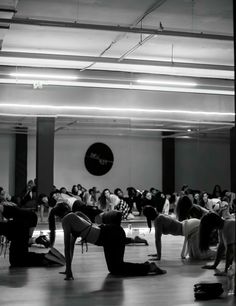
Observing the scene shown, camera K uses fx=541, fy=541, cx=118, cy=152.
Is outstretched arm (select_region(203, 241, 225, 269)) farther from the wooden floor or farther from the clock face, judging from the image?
the clock face

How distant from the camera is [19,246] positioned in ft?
A: 25.7

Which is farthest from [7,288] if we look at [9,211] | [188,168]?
[188,168]

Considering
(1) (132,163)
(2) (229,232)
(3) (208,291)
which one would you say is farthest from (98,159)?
(3) (208,291)

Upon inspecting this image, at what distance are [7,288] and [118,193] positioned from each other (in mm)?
9228

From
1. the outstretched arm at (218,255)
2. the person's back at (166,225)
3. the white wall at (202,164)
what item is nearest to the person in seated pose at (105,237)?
the outstretched arm at (218,255)

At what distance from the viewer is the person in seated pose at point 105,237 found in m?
6.49

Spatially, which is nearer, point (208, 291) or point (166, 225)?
point (208, 291)

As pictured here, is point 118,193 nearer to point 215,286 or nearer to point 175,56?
point 175,56

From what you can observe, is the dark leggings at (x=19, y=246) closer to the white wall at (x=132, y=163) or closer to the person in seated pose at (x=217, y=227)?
the person in seated pose at (x=217, y=227)

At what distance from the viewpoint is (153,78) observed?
1287 centimetres

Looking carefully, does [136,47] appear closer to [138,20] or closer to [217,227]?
[138,20]

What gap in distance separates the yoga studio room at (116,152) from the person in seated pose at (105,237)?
0.06ft

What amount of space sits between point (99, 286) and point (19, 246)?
1993 mm

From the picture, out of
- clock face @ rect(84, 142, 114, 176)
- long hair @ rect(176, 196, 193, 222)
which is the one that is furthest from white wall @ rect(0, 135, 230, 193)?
long hair @ rect(176, 196, 193, 222)
